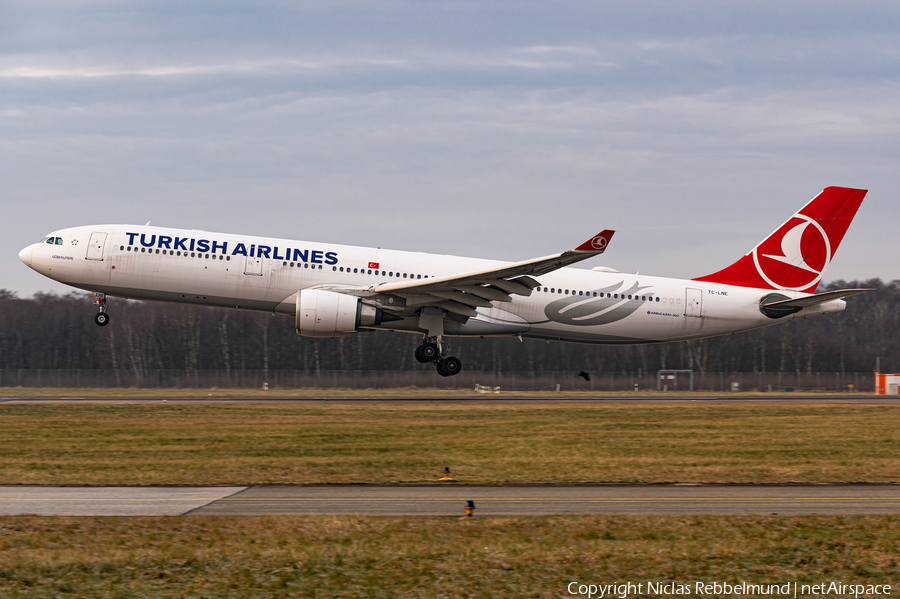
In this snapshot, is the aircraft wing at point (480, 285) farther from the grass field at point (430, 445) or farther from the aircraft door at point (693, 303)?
the aircraft door at point (693, 303)

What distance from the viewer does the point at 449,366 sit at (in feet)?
114

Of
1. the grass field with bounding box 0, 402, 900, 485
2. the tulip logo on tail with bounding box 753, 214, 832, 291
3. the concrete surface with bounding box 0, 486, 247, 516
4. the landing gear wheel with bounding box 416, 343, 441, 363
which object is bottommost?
the concrete surface with bounding box 0, 486, 247, 516

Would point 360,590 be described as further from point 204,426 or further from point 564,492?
point 204,426

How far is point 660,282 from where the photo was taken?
3684 centimetres

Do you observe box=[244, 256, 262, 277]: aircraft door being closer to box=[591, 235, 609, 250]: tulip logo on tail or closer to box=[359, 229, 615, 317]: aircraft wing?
box=[359, 229, 615, 317]: aircraft wing

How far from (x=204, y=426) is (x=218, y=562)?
1609 cm

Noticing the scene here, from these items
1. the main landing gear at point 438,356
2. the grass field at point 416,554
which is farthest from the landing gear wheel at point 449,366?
the grass field at point 416,554

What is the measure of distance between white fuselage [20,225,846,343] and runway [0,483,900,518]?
18.6 metres

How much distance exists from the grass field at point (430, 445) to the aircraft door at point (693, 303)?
5.59m

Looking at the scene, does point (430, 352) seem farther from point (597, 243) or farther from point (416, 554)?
point (416, 554)

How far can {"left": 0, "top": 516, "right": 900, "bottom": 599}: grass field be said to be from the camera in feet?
27.8

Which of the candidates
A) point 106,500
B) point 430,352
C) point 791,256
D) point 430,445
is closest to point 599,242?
A: point 430,352

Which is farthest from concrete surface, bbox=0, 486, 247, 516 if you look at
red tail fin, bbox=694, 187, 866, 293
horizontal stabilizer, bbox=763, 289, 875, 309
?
red tail fin, bbox=694, 187, 866, 293

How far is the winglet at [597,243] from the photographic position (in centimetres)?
2867
